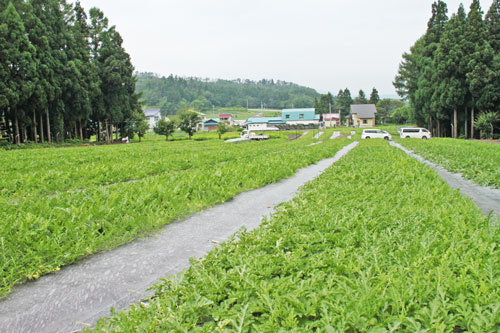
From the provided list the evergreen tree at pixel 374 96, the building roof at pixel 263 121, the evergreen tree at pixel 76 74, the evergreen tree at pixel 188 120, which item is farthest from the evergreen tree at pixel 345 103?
the evergreen tree at pixel 76 74

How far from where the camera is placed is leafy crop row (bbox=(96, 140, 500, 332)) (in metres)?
1.87

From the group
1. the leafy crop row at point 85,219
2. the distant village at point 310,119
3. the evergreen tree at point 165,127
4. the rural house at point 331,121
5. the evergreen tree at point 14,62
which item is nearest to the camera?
the leafy crop row at point 85,219

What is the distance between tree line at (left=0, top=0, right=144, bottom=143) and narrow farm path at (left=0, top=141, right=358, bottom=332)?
83.3 feet

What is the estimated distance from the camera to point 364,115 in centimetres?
7900

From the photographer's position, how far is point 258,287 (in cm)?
222

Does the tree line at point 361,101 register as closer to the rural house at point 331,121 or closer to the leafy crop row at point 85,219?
the rural house at point 331,121

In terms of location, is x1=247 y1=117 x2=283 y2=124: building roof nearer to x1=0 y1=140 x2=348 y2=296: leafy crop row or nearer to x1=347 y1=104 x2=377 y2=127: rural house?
x1=347 y1=104 x2=377 y2=127: rural house

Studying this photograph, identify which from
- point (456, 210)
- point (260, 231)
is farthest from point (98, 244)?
point (456, 210)

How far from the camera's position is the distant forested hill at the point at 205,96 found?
12256 cm

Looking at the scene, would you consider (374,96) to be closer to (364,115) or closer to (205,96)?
(364,115)

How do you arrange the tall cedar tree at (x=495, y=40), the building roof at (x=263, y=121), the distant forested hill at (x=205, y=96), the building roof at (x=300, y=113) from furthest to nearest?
the distant forested hill at (x=205, y=96), the building roof at (x=263, y=121), the building roof at (x=300, y=113), the tall cedar tree at (x=495, y=40)

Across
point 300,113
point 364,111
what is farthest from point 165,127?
point 364,111

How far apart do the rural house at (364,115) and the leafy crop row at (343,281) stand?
7890 cm

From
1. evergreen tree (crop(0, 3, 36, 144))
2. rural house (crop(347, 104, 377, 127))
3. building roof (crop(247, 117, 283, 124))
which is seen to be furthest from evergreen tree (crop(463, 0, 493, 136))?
building roof (crop(247, 117, 283, 124))
